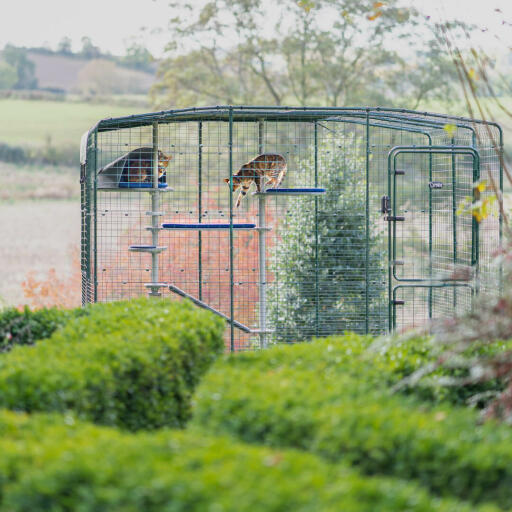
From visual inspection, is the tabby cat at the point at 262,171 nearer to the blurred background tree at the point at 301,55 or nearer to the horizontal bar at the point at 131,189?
the horizontal bar at the point at 131,189

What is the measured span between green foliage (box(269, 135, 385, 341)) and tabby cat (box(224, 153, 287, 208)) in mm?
1531

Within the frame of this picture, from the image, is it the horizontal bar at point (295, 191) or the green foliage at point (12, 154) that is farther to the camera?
the green foliage at point (12, 154)

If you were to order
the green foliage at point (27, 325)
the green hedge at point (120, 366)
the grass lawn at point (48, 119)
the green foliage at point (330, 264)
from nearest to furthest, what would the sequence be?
the green hedge at point (120, 366) < the green foliage at point (27, 325) < the green foliage at point (330, 264) < the grass lawn at point (48, 119)

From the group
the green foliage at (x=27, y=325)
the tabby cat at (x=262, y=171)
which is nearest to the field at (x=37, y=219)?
the tabby cat at (x=262, y=171)

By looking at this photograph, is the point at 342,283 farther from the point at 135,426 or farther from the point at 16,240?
the point at 16,240

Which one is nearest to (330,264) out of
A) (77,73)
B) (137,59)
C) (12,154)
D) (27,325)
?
(27,325)

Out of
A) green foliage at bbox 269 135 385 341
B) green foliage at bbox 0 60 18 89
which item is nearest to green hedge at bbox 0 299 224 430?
green foliage at bbox 269 135 385 341

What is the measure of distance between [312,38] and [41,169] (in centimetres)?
592

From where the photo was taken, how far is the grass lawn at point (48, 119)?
14.4 metres

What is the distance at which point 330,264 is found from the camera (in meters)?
7.48

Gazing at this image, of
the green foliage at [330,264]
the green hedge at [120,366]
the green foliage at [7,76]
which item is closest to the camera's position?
the green hedge at [120,366]

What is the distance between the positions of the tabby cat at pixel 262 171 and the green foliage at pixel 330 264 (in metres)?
1.53

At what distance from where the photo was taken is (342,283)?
737 centimetres

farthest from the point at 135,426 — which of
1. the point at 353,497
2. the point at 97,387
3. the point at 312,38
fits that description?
the point at 312,38
